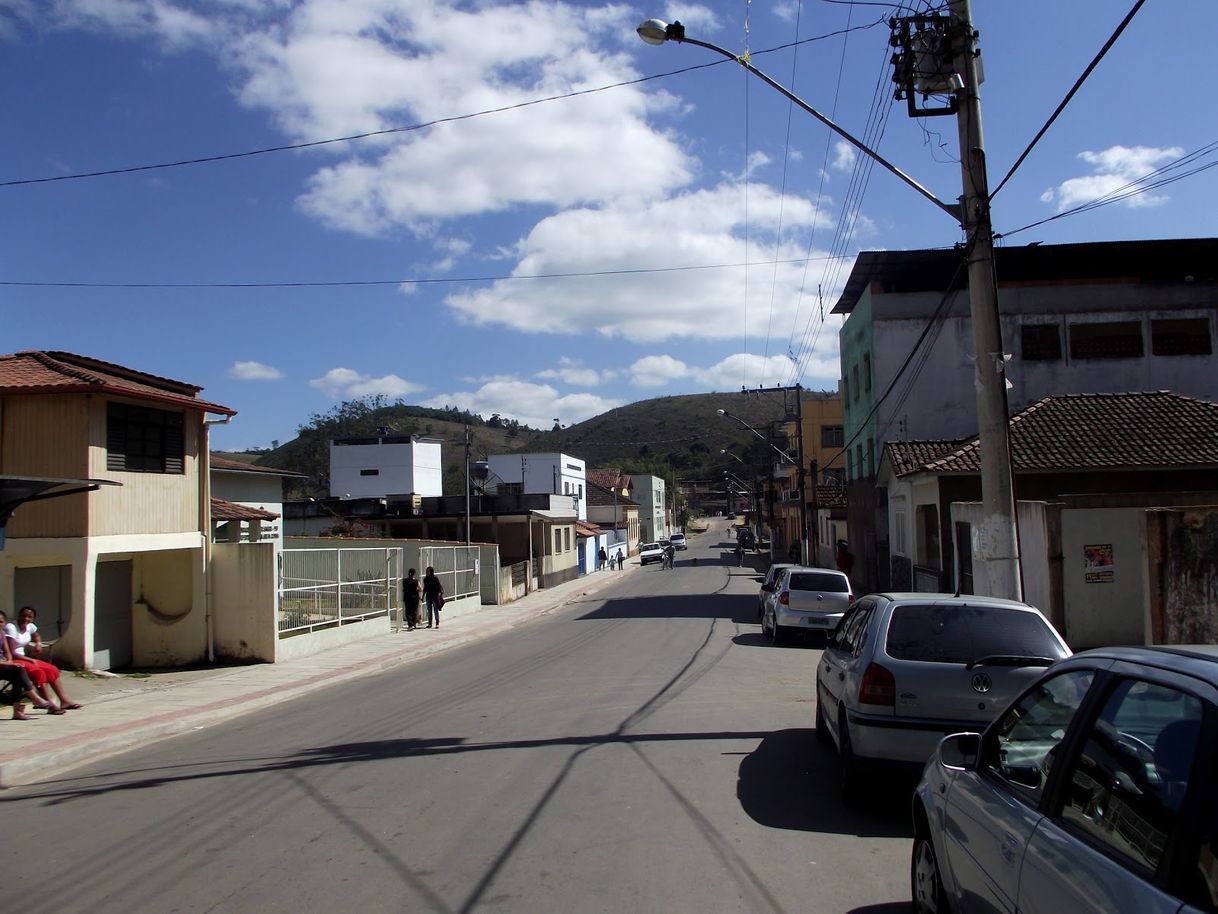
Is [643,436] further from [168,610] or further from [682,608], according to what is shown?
[168,610]

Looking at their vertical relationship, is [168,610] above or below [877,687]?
below

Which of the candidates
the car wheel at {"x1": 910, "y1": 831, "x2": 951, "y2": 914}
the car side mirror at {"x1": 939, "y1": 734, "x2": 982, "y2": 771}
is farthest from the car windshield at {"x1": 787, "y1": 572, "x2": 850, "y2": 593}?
the car side mirror at {"x1": 939, "y1": 734, "x2": 982, "y2": 771}

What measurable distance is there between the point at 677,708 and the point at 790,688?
2.47 metres

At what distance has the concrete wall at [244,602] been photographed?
18391mm

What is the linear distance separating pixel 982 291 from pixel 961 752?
24.3ft

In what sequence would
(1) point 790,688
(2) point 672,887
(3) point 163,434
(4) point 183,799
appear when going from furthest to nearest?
(3) point 163,434 < (1) point 790,688 < (4) point 183,799 < (2) point 672,887

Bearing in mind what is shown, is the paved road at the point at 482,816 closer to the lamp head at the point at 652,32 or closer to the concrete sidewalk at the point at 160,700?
the concrete sidewalk at the point at 160,700

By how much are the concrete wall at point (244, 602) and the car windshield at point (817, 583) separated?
33.4 feet

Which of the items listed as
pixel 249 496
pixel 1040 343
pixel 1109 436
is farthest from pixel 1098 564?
pixel 249 496

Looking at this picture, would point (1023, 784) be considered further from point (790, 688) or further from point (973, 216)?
point (790, 688)

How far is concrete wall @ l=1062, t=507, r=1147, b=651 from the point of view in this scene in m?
15.8

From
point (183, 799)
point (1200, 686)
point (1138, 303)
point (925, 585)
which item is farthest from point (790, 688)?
point (1138, 303)

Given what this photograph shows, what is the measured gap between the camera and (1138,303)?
31375 millimetres

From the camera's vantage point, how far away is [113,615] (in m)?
17.8
